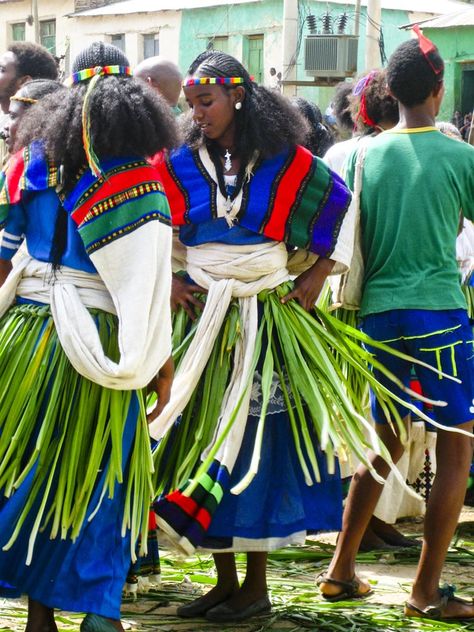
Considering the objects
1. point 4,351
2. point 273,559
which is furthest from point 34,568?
point 273,559

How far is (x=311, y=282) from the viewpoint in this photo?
5051mm

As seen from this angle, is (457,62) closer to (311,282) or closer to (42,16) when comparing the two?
(42,16)

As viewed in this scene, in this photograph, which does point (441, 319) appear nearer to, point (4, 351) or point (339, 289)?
point (339, 289)

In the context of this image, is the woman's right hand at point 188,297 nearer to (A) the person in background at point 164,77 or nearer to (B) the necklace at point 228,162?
(B) the necklace at point 228,162

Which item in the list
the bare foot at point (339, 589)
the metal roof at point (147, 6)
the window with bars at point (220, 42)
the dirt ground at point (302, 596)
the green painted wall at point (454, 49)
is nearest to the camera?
the dirt ground at point (302, 596)

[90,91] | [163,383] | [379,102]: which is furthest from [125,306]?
[379,102]

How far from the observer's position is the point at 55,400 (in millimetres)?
4109

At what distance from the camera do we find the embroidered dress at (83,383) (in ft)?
13.3

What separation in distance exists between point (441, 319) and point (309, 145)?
1.93 m

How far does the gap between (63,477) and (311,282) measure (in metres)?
1.43

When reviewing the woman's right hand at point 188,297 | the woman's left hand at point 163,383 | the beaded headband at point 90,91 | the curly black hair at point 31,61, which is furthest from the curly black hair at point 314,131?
the woman's left hand at point 163,383

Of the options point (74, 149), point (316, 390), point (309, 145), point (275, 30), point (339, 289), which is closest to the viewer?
point (74, 149)

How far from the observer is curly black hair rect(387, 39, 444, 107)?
5.07m

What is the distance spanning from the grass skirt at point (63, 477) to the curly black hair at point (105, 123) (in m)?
0.53
